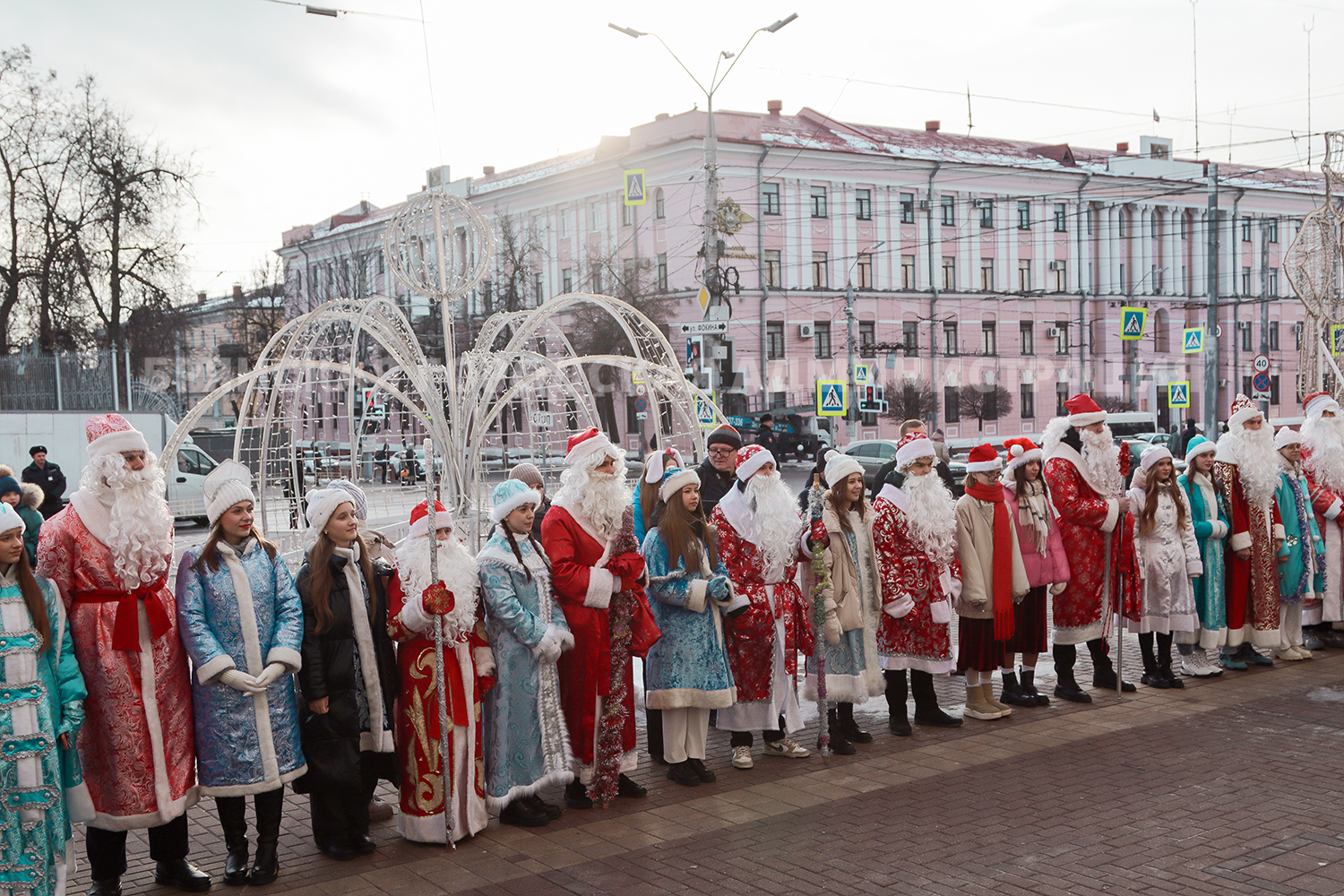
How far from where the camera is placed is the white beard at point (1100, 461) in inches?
313

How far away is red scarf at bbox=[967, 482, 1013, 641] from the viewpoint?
733 centimetres

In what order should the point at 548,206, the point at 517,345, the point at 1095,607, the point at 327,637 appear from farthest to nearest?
the point at 548,206
the point at 517,345
the point at 1095,607
the point at 327,637

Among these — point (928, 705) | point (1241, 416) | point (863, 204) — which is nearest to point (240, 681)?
point (928, 705)

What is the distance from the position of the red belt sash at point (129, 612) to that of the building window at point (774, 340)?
38422 millimetres

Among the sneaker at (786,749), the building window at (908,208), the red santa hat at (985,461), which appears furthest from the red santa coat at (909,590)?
Result: the building window at (908,208)

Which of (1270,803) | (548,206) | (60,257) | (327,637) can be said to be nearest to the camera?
(327,637)

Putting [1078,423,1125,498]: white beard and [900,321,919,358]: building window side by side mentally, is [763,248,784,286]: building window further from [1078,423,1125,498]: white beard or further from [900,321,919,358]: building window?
[1078,423,1125,498]: white beard

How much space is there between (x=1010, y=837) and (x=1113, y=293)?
49483 mm

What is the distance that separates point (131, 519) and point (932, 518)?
169 inches

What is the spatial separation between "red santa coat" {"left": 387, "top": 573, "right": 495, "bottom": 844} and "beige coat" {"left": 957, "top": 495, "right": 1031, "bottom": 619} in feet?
10.8

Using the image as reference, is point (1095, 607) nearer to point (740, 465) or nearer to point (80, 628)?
point (740, 465)

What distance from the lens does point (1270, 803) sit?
18.4 feet

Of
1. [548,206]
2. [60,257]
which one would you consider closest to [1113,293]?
[548,206]

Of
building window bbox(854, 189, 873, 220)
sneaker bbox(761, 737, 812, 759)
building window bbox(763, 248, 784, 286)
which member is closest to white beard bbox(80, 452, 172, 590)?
sneaker bbox(761, 737, 812, 759)
